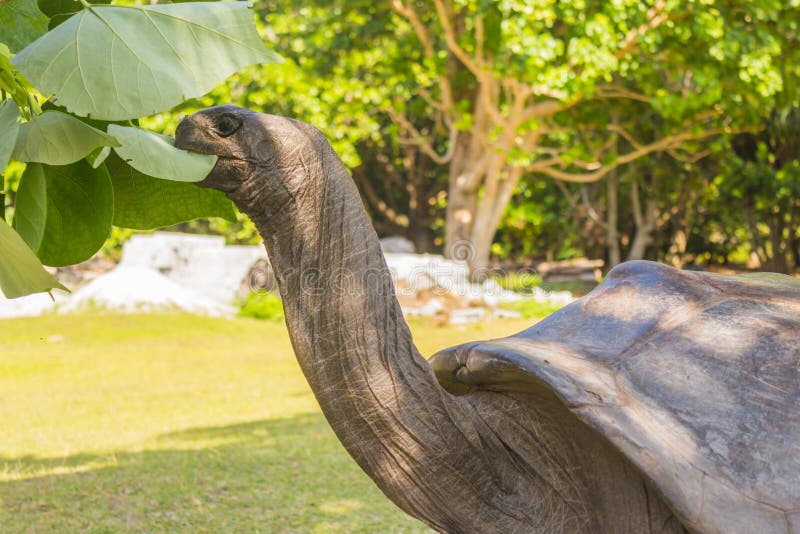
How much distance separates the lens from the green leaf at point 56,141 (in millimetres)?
841

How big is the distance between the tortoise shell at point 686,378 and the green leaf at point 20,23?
3.08 feet

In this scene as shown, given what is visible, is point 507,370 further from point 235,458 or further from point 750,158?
point 750,158

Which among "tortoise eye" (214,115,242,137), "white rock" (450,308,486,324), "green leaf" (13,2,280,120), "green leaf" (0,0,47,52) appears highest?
"green leaf" (0,0,47,52)

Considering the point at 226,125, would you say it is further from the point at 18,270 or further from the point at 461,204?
the point at 461,204

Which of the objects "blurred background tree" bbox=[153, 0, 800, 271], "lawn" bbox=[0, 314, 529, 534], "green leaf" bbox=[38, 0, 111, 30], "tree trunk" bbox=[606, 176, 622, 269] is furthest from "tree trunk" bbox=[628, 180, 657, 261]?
"green leaf" bbox=[38, 0, 111, 30]

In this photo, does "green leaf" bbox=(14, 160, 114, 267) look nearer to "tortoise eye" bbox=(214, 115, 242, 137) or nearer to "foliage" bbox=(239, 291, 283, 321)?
"tortoise eye" bbox=(214, 115, 242, 137)

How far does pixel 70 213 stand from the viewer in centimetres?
103

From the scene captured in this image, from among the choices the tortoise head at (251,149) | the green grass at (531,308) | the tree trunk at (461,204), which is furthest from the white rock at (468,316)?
the tortoise head at (251,149)

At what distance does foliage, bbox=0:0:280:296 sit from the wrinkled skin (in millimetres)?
219

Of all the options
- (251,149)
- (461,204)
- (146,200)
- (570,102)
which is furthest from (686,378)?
(461,204)

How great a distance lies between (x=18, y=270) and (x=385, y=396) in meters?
0.80

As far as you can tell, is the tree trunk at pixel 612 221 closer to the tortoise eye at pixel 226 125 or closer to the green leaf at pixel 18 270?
the tortoise eye at pixel 226 125

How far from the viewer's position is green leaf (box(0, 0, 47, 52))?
1.10 metres

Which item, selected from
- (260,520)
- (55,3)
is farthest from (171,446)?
(55,3)
